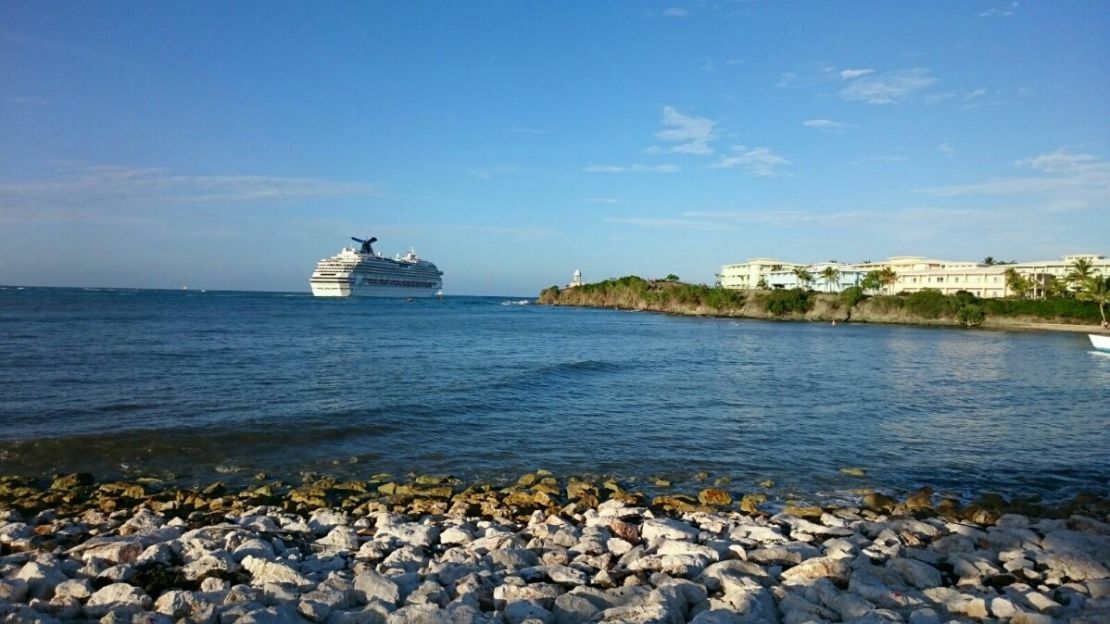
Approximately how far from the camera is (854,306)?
81500 mm

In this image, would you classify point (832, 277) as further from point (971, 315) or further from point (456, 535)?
point (456, 535)

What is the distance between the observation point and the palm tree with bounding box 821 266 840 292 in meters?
105

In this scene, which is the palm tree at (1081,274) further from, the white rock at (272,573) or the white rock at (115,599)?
the white rock at (115,599)

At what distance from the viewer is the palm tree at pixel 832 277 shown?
10494 centimetres

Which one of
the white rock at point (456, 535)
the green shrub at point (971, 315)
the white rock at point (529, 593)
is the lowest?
the white rock at point (456, 535)

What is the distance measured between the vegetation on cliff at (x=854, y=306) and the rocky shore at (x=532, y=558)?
7094cm

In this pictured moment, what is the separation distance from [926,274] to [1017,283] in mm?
14729

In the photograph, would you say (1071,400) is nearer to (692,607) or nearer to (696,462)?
(696,462)

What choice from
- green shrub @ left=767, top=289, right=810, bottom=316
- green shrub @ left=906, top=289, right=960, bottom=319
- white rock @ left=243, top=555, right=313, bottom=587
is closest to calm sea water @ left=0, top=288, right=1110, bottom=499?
white rock @ left=243, top=555, right=313, bottom=587

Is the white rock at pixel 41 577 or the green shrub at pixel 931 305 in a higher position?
the green shrub at pixel 931 305

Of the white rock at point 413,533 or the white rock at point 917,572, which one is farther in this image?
the white rock at point 413,533

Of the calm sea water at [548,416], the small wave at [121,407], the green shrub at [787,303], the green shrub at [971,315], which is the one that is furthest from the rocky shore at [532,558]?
the green shrub at [787,303]

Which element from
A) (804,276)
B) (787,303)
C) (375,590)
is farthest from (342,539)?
(804,276)

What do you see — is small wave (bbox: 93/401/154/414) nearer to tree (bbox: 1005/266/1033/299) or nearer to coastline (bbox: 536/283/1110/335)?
coastline (bbox: 536/283/1110/335)
